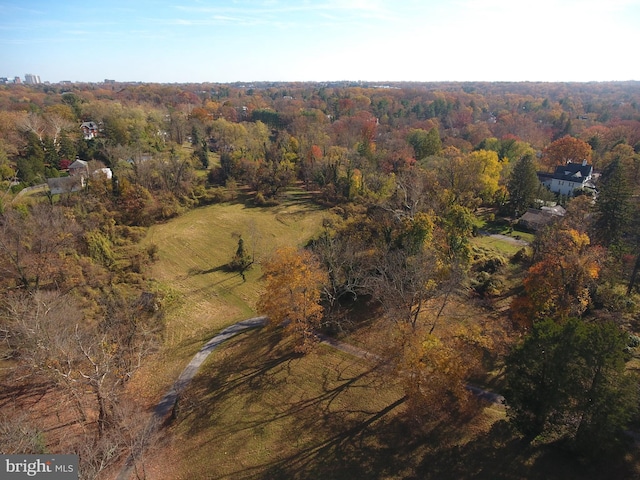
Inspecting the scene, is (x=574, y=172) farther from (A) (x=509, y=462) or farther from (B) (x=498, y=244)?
(A) (x=509, y=462)

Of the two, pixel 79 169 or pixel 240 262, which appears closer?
pixel 240 262

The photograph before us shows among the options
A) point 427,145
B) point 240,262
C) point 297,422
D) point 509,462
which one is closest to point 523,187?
point 427,145

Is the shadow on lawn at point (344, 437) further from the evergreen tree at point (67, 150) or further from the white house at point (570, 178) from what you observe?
the white house at point (570, 178)

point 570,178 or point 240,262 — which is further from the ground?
point 570,178

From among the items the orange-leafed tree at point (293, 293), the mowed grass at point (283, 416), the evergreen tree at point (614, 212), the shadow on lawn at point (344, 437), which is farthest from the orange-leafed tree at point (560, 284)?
the orange-leafed tree at point (293, 293)

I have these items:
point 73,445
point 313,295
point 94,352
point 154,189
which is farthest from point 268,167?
point 73,445

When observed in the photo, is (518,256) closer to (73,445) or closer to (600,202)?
(600,202)
